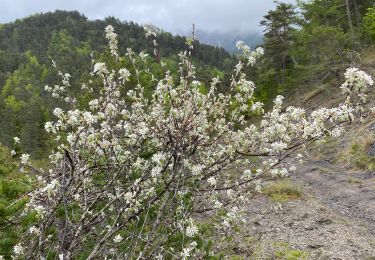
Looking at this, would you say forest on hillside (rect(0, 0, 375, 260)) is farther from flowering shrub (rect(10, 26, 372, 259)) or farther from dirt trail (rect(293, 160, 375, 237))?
dirt trail (rect(293, 160, 375, 237))

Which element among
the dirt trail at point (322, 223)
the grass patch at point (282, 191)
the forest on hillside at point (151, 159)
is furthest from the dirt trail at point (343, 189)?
the forest on hillside at point (151, 159)

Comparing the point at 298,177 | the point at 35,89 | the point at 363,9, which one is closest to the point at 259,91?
the point at 363,9

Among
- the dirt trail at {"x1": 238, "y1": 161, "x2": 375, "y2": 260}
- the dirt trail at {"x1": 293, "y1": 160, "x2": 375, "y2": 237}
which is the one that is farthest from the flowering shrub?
the dirt trail at {"x1": 293, "y1": 160, "x2": 375, "y2": 237}

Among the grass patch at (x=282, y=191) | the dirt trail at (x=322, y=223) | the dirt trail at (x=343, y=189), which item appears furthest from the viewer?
the grass patch at (x=282, y=191)

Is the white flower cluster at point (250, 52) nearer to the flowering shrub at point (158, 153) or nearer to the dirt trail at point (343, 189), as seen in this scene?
the flowering shrub at point (158, 153)

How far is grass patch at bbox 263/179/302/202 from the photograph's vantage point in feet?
50.1

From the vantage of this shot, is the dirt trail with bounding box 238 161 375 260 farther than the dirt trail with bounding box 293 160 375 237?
No

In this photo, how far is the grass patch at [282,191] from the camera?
1526 cm

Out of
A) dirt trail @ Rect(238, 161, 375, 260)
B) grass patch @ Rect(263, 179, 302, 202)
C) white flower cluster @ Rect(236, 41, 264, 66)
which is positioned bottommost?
dirt trail @ Rect(238, 161, 375, 260)

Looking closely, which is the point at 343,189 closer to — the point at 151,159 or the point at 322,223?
the point at 322,223

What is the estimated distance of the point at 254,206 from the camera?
1495 cm

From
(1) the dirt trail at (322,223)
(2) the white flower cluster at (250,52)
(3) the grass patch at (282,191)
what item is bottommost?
(1) the dirt trail at (322,223)

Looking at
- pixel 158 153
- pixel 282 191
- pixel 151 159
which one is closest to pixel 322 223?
pixel 282 191

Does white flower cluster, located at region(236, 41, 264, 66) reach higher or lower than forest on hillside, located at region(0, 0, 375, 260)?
higher
